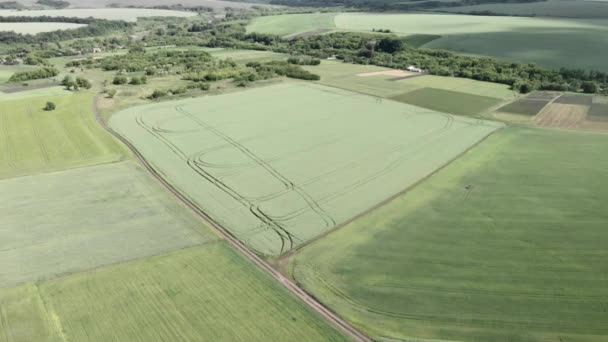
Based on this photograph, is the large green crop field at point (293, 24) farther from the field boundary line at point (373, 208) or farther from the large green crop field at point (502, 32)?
the field boundary line at point (373, 208)

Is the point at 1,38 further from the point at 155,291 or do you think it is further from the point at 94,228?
the point at 155,291

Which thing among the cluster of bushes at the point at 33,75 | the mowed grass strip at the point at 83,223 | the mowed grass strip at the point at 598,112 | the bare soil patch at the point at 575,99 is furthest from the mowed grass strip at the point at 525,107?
the cluster of bushes at the point at 33,75

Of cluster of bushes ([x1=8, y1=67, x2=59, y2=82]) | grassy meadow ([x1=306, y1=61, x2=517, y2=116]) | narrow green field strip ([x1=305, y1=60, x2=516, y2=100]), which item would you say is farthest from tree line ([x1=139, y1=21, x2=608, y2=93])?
cluster of bushes ([x1=8, y1=67, x2=59, y2=82])

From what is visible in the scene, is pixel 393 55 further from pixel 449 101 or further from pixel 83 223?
pixel 83 223

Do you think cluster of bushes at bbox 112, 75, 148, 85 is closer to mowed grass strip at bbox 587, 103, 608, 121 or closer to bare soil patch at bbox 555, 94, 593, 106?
bare soil patch at bbox 555, 94, 593, 106

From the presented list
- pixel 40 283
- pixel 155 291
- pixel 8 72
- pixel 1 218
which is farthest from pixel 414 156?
pixel 8 72
